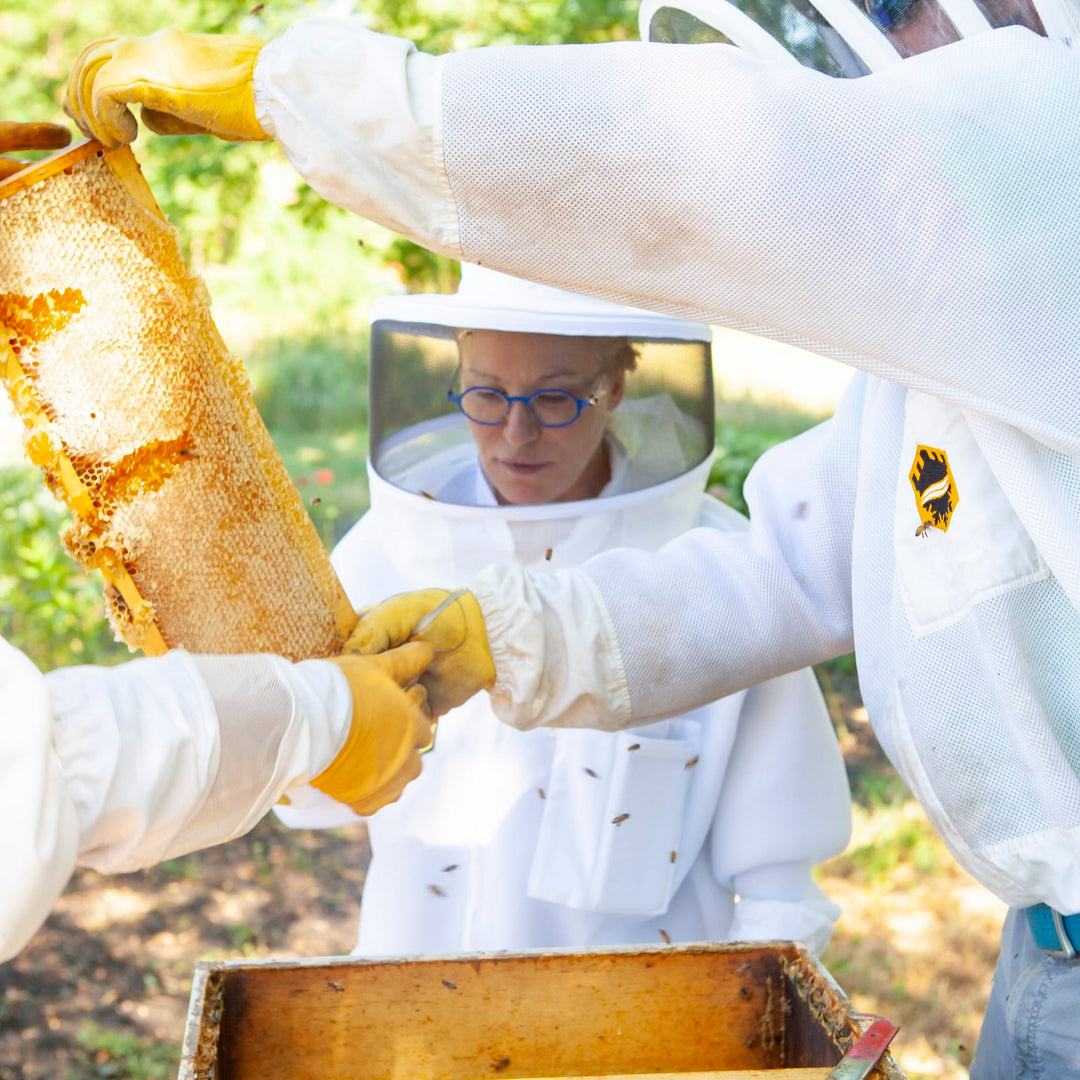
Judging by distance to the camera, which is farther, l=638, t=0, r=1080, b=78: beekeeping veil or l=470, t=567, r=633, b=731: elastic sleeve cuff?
l=470, t=567, r=633, b=731: elastic sleeve cuff

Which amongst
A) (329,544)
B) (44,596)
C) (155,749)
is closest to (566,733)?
(155,749)

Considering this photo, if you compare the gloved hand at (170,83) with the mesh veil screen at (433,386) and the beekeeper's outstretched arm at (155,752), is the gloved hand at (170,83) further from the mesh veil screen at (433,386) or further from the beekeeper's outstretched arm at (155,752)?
the mesh veil screen at (433,386)

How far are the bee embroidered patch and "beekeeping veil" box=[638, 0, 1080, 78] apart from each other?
1.49ft

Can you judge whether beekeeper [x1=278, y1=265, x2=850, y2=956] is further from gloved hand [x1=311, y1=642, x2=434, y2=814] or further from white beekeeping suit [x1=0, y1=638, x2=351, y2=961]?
white beekeeping suit [x1=0, y1=638, x2=351, y2=961]

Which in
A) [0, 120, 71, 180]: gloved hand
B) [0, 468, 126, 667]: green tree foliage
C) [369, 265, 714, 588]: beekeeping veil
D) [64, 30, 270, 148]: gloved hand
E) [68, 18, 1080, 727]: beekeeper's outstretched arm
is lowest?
[0, 468, 126, 667]: green tree foliage

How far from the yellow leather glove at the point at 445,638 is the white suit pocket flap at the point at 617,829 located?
1.38 feet

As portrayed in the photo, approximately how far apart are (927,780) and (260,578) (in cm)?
92

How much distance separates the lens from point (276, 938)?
405 centimetres

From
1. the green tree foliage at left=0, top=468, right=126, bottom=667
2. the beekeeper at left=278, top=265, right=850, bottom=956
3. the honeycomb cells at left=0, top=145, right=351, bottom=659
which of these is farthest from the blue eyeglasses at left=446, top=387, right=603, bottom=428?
the green tree foliage at left=0, top=468, right=126, bottom=667

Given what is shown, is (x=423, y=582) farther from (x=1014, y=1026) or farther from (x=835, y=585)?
(x=1014, y=1026)

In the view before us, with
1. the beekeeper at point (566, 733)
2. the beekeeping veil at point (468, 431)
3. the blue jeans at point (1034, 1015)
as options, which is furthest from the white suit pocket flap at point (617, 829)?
the blue jeans at point (1034, 1015)

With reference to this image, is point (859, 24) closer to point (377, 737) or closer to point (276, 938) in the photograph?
point (377, 737)

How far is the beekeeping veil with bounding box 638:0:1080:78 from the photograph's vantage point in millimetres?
1249

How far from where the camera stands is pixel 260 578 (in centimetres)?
162
